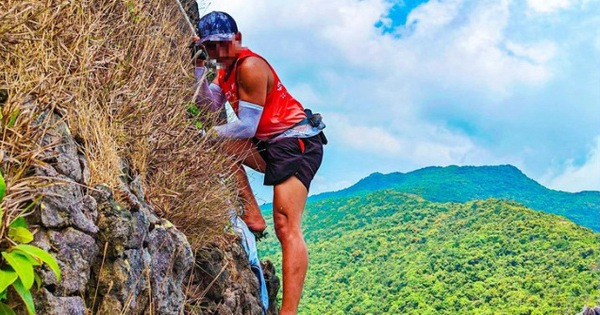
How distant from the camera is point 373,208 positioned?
51.9 meters

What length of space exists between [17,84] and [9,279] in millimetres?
880

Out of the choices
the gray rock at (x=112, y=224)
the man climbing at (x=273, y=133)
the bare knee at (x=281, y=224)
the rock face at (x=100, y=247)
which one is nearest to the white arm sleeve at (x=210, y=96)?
the man climbing at (x=273, y=133)

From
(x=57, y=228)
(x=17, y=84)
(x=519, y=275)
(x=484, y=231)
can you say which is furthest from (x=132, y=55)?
(x=484, y=231)

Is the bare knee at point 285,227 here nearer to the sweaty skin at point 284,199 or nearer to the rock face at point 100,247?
the sweaty skin at point 284,199

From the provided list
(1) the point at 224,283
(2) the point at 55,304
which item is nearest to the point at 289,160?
(1) the point at 224,283

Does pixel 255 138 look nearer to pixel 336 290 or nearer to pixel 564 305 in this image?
pixel 336 290

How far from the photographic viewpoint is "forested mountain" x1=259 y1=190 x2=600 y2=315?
3597 centimetres

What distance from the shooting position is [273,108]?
182 inches

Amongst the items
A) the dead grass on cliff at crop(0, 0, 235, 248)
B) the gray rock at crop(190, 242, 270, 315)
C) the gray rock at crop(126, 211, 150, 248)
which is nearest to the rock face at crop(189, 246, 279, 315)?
the gray rock at crop(190, 242, 270, 315)

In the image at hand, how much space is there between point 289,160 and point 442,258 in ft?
130

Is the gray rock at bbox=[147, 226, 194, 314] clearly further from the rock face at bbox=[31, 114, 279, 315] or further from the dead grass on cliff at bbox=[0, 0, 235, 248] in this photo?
the dead grass on cliff at bbox=[0, 0, 235, 248]

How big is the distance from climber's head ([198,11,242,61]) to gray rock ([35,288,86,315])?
2.37 metres

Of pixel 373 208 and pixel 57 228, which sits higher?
pixel 373 208

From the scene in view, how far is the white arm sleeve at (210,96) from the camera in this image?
494cm
